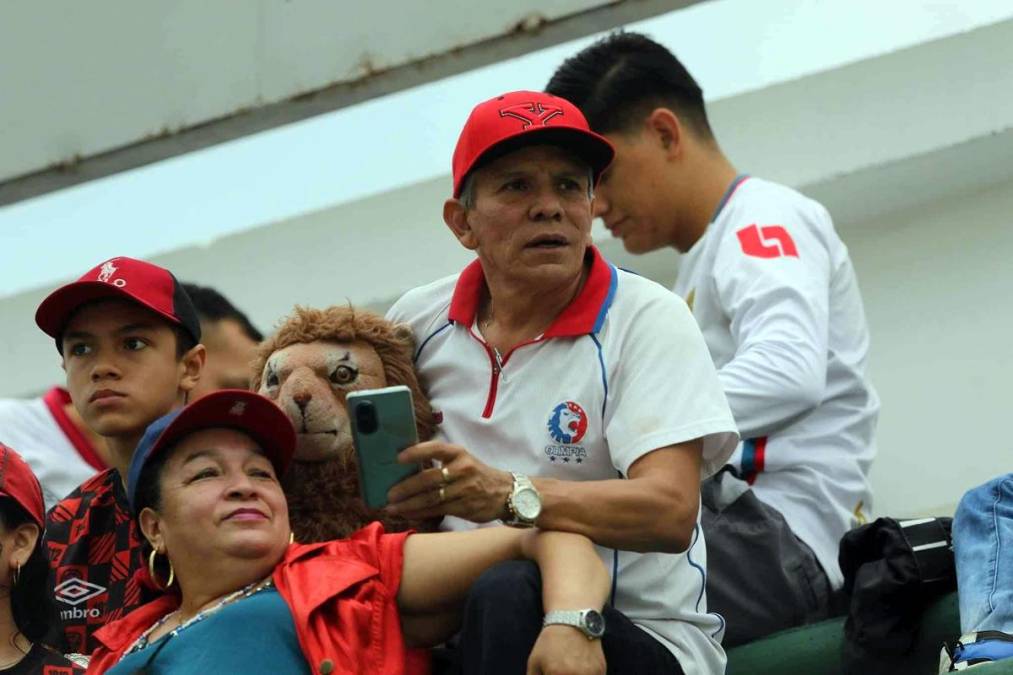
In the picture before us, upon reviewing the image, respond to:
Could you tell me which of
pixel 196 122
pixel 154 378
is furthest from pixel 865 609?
pixel 196 122

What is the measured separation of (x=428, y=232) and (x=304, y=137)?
619mm

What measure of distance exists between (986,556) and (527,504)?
2.55 ft

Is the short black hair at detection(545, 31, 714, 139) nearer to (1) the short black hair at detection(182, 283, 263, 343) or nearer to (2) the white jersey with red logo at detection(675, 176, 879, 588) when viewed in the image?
(2) the white jersey with red logo at detection(675, 176, 879, 588)

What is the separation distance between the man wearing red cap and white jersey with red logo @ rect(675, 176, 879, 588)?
0.50m

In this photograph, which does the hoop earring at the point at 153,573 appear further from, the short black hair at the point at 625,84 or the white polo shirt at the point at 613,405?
the short black hair at the point at 625,84

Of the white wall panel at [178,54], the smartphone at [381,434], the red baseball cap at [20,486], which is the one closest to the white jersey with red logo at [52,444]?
the white wall panel at [178,54]

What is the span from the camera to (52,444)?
428 cm

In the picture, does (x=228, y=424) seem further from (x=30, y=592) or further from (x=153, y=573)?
(x=30, y=592)

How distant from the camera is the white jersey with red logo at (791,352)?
3.25m

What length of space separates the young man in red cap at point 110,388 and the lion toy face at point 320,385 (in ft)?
0.77

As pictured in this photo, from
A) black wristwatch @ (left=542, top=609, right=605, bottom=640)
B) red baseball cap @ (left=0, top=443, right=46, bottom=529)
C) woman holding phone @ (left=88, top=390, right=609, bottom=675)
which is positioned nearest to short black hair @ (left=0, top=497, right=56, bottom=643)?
red baseball cap @ (left=0, top=443, right=46, bottom=529)

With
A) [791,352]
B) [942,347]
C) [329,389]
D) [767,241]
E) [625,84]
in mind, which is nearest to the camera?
[329,389]

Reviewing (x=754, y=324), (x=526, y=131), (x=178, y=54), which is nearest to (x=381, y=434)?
(x=526, y=131)

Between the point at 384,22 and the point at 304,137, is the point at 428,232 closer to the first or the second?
the point at 304,137
